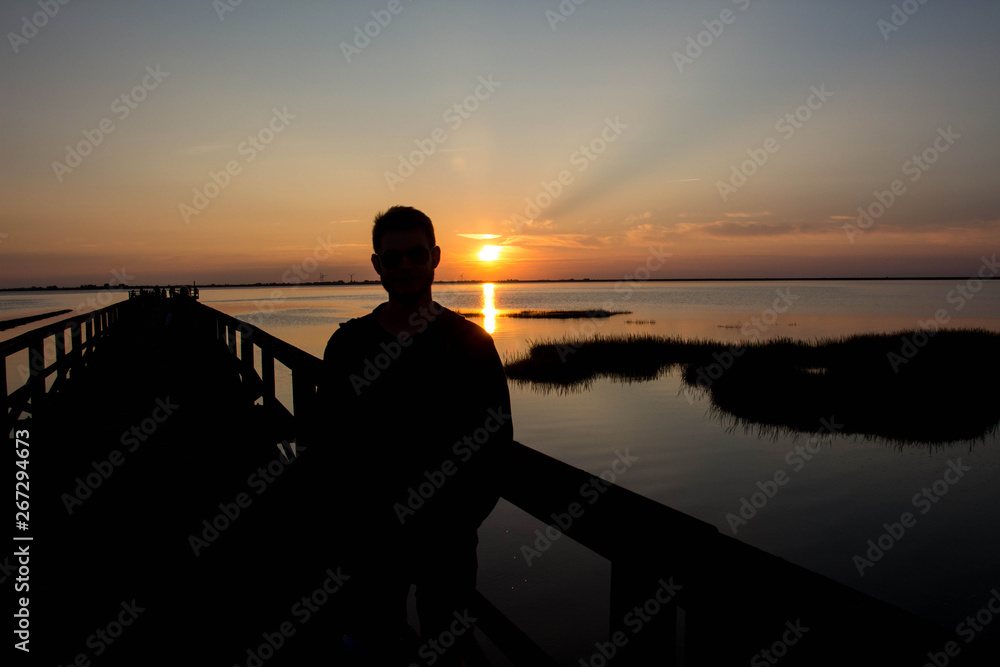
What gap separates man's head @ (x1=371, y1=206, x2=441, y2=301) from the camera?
7.06 feet

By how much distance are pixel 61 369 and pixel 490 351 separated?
33.5 ft

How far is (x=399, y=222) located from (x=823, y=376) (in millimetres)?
21007

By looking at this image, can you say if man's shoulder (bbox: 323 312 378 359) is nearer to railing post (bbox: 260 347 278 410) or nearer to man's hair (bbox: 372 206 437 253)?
man's hair (bbox: 372 206 437 253)

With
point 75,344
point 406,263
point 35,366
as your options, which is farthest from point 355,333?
point 75,344

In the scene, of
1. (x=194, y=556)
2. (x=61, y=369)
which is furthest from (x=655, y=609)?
(x=61, y=369)

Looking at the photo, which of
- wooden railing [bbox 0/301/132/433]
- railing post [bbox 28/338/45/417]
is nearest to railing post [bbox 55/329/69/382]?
wooden railing [bbox 0/301/132/433]

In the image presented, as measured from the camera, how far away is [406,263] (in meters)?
2.18

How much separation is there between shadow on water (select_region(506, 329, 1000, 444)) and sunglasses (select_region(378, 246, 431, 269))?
574 inches

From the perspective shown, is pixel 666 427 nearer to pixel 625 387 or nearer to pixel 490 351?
pixel 625 387

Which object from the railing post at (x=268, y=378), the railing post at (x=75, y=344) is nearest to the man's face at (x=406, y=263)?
the railing post at (x=268, y=378)

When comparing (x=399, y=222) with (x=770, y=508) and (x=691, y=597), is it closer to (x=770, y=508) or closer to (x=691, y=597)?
(x=691, y=597)

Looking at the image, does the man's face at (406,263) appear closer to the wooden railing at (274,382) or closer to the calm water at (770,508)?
the wooden railing at (274,382)

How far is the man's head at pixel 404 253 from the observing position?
215cm

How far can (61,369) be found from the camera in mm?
9594
